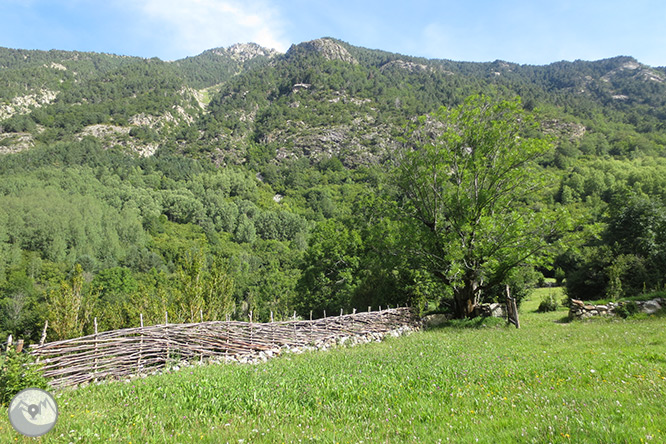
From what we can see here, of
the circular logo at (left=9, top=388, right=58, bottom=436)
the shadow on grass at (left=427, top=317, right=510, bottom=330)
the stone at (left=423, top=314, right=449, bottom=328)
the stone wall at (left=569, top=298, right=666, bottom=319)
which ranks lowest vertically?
the stone at (left=423, top=314, right=449, bottom=328)

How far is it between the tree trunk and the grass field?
9844 mm

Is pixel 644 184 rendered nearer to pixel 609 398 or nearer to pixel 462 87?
pixel 609 398

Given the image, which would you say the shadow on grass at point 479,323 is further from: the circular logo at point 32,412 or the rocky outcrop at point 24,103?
the rocky outcrop at point 24,103

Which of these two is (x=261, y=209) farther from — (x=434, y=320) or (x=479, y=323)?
(x=479, y=323)

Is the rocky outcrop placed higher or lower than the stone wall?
higher

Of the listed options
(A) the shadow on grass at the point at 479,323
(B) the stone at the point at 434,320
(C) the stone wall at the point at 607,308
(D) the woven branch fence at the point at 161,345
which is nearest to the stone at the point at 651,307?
(C) the stone wall at the point at 607,308

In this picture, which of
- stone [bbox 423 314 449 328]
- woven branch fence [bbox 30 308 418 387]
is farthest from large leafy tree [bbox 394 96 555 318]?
woven branch fence [bbox 30 308 418 387]

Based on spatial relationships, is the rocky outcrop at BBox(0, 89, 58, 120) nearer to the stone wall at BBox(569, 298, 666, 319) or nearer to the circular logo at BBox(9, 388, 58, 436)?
the circular logo at BBox(9, 388, 58, 436)

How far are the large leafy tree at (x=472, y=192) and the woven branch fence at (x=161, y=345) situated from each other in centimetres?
695

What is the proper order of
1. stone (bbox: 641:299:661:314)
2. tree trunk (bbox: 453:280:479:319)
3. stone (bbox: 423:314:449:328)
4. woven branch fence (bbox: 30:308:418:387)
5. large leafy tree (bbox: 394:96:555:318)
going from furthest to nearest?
stone (bbox: 423:314:449:328) < tree trunk (bbox: 453:280:479:319) < large leafy tree (bbox: 394:96:555:318) < stone (bbox: 641:299:661:314) < woven branch fence (bbox: 30:308:418:387)

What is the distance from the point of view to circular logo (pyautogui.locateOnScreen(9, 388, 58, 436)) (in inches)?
106

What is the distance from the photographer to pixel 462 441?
155 inches

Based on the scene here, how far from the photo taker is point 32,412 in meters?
2.82

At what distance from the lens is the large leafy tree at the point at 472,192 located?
16594 mm
